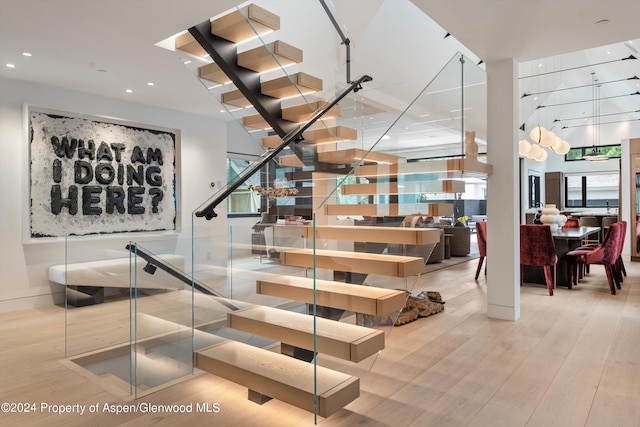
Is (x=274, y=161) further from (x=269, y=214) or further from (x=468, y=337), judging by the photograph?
(x=468, y=337)

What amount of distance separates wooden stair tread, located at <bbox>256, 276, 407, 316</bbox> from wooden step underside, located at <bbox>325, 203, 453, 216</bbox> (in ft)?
1.56

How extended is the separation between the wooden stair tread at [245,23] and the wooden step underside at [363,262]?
2070mm

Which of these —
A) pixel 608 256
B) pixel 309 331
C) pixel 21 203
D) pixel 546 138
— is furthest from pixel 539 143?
pixel 21 203

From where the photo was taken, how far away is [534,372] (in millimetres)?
3072

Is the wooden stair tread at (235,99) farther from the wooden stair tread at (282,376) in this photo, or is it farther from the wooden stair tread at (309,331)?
the wooden stair tread at (282,376)

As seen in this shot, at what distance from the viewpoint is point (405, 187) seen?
3.46 meters

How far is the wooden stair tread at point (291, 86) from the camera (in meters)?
4.18

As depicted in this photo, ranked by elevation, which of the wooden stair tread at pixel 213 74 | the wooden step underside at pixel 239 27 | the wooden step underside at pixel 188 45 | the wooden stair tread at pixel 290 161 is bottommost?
the wooden stair tread at pixel 290 161

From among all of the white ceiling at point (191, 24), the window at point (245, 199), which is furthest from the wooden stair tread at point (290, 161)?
the white ceiling at point (191, 24)

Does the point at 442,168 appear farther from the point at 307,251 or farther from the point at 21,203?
the point at 21,203

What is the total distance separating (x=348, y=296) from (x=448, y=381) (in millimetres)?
1001

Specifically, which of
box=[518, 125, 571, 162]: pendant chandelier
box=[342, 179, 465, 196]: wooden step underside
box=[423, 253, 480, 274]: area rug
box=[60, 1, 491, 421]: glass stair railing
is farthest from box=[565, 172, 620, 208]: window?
box=[342, 179, 465, 196]: wooden step underside

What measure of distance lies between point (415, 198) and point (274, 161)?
154 centimetres

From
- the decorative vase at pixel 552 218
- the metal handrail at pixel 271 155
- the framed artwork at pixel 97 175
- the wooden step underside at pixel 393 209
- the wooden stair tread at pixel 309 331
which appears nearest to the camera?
the wooden stair tread at pixel 309 331
